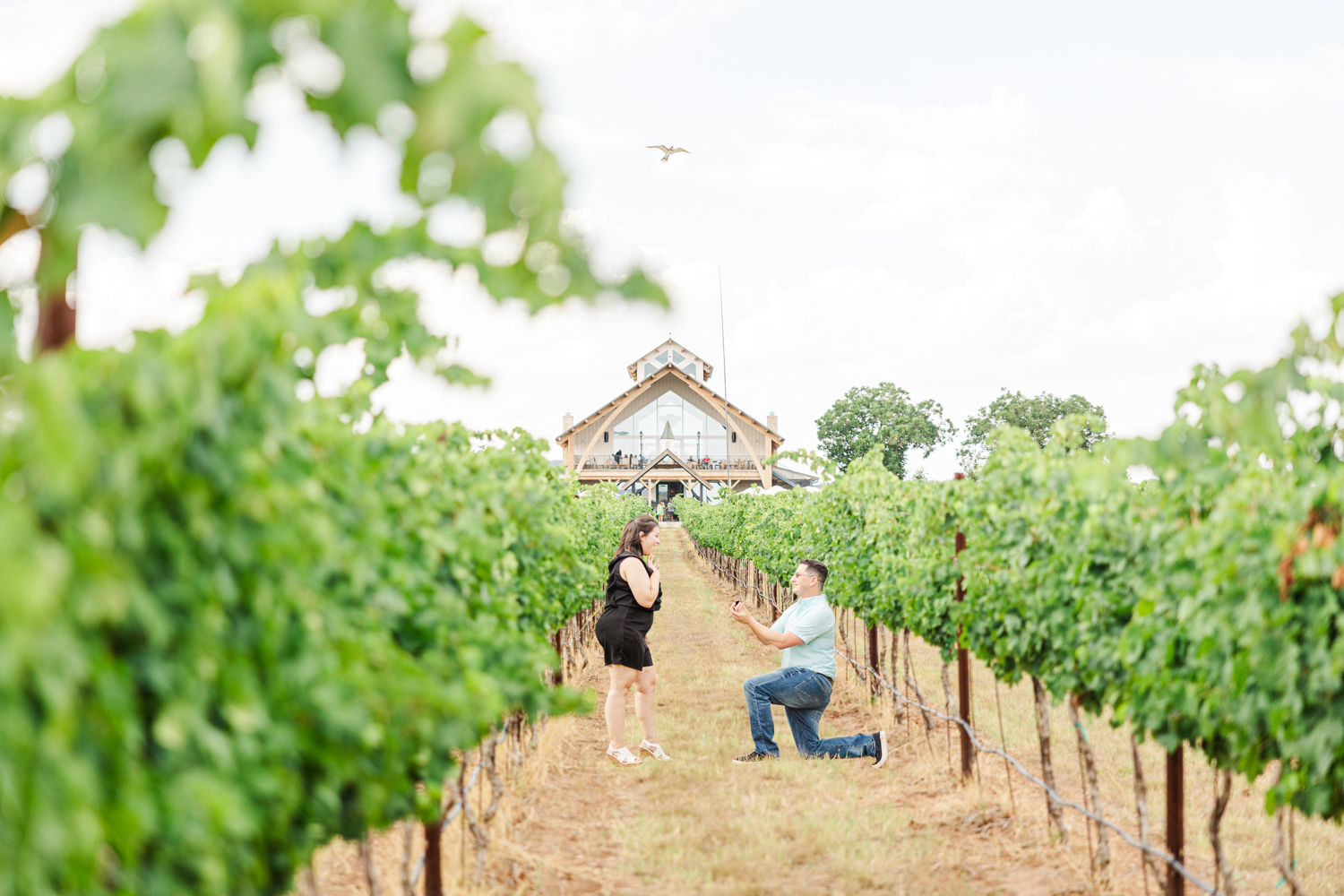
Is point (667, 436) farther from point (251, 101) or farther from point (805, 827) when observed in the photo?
point (251, 101)

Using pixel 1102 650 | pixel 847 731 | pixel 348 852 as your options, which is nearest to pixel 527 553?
pixel 348 852

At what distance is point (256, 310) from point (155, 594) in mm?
513

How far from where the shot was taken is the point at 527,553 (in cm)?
516

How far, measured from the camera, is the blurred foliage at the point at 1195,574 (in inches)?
111

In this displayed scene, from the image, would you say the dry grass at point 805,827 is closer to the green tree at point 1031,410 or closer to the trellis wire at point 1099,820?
the trellis wire at point 1099,820

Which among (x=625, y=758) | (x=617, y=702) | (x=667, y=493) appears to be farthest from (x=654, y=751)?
(x=667, y=493)

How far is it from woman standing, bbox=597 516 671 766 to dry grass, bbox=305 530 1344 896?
30cm

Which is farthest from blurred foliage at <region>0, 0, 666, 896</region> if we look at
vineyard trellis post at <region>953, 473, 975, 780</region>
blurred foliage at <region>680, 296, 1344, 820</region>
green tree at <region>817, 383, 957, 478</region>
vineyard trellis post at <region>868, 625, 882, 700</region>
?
green tree at <region>817, 383, 957, 478</region>

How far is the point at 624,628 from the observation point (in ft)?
24.8

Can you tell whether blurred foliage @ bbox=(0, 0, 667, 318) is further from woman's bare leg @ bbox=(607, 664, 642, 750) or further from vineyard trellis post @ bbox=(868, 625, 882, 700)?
vineyard trellis post @ bbox=(868, 625, 882, 700)

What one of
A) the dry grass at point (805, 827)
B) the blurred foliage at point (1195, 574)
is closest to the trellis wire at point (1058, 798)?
the dry grass at point (805, 827)

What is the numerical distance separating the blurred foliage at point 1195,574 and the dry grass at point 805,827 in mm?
839

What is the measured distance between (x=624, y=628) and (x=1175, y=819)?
4.23 metres

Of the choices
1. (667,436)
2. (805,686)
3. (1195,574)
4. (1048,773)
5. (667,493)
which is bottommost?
(1048,773)
